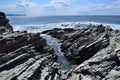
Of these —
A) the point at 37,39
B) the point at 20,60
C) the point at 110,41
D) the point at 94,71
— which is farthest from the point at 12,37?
the point at 110,41

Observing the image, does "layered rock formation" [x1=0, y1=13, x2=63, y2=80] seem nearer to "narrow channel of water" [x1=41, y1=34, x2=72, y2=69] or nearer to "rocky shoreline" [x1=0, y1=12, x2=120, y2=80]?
"rocky shoreline" [x1=0, y1=12, x2=120, y2=80]

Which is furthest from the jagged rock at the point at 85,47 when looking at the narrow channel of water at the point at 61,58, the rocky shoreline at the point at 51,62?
the narrow channel of water at the point at 61,58

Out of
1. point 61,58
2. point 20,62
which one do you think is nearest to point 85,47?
point 61,58

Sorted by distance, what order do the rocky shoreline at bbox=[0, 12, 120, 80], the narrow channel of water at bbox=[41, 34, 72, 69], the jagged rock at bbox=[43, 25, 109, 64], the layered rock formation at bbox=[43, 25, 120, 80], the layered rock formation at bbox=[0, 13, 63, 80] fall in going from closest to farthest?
1. the layered rock formation at bbox=[0, 13, 63, 80]
2. the rocky shoreline at bbox=[0, 12, 120, 80]
3. the layered rock formation at bbox=[43, 25, 120, 80]
4. the narrow channel of water at bbox=[41, 34, 72, 69]
5. the jagged rock at bbox=[43, 25, 109, 64]

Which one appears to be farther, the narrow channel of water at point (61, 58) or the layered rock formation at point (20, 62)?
the narrow channel of water at point (61, 58)

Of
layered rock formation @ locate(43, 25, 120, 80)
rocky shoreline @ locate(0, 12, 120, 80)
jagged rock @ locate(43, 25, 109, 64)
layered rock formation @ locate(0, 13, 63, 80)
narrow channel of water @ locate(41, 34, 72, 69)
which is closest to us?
layered rock formation @ locate(0, 13, 63, 80)

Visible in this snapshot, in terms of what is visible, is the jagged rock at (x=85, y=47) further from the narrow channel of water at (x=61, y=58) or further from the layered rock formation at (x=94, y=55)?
the narrow channel of water at (x=61, y=58)

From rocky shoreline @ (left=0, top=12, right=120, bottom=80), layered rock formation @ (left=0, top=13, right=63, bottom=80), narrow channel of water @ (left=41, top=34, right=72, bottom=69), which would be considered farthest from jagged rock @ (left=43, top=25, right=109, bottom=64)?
layered rock formation @ (left=0, top=13, right=63, bottom=80)

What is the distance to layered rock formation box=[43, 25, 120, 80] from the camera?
121 ft

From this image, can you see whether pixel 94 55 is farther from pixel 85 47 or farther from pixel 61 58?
pixel 61 58

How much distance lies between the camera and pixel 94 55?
4706 cm

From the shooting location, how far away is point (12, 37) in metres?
41.8

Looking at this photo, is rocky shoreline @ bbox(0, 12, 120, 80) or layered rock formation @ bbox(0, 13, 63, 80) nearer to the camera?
layered rock formation @ bbox(0, 13, 63, 80)

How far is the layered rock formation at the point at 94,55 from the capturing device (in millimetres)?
37000
